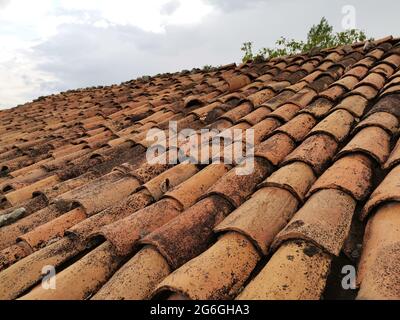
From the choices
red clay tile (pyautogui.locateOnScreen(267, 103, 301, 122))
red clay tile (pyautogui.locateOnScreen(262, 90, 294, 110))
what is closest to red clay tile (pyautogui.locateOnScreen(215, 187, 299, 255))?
red clay tile (pyautogui.locateOnScreen(267, 103, 301, 122))

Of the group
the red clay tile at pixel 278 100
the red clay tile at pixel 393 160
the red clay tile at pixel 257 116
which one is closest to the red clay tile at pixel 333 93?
the red clay tile at pixel 278 100

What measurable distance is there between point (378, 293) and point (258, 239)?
0.63 meters

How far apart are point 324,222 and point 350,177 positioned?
20.1 inches

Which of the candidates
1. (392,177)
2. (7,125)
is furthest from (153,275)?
(7,125)

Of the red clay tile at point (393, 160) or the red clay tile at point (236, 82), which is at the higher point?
the red clay tile at point (236, 82)

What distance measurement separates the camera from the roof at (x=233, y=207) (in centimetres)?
164

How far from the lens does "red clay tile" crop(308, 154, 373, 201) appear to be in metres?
2.10

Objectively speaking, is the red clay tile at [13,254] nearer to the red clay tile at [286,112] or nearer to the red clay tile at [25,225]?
the red clay tile at [25,225]

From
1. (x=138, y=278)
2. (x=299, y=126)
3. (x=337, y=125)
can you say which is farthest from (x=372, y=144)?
(x=138, y=278)

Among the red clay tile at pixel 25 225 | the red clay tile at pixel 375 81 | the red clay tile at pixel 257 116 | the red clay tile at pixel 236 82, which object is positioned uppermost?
the red clay tile at pixel 236 82

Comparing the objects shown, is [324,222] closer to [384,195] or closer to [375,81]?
[384,195]

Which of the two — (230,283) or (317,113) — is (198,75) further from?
(230,283)

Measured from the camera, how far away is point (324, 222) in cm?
182
